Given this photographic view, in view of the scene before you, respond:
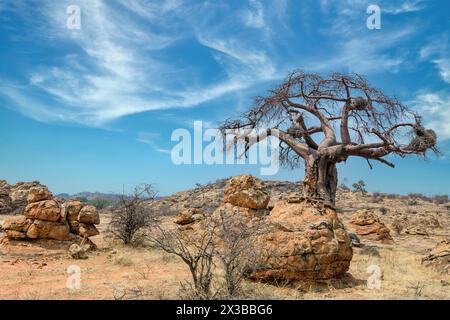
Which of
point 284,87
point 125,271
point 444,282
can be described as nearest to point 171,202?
point 284,87

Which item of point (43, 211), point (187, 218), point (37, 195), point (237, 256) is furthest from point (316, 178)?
point (37, 195)

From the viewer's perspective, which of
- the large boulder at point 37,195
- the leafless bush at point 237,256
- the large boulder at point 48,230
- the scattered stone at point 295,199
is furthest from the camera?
the large boulder at point 37,195

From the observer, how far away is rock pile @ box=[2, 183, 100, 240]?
1117 centimetres

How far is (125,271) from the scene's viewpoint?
8.43m

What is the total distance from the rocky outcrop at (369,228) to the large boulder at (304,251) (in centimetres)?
851

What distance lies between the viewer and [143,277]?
752 cm

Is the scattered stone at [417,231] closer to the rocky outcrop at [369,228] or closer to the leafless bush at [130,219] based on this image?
the rocky outcrop at [369,228]

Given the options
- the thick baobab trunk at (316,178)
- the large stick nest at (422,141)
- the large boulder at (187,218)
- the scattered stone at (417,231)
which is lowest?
the scattered stone at (417,231)

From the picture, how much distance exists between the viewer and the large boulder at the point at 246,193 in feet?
36.5

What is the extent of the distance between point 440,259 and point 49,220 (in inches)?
416

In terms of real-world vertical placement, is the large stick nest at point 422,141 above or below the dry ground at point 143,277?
above

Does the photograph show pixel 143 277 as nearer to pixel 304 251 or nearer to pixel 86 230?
pixel 304 251

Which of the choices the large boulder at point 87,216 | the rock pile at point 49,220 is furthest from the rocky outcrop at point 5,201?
the large boulder at point 87,216
